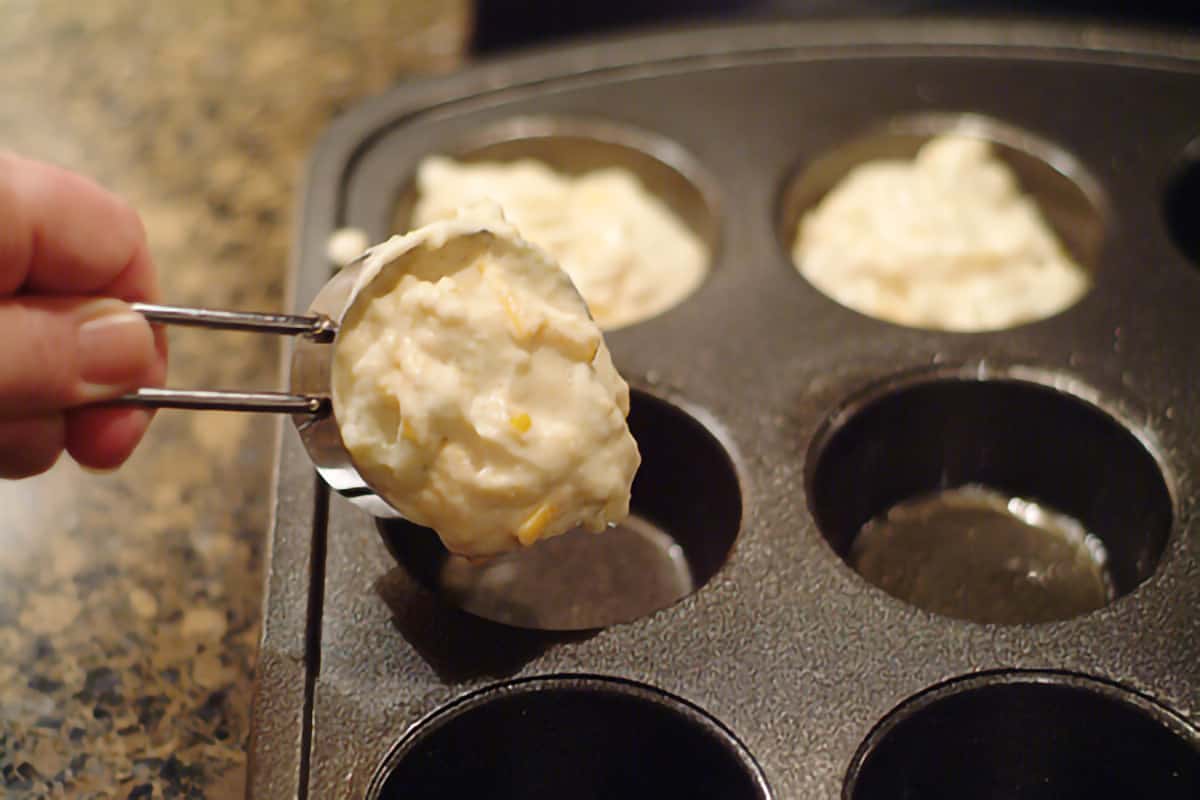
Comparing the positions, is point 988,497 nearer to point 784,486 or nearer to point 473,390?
point 784,486

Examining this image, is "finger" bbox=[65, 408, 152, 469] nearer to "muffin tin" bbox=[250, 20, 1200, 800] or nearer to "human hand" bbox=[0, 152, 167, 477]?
"human hand" bbox=[0, 152, 167, 477]

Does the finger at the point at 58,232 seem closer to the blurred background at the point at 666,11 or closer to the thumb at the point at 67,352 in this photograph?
the thumb at the point at 67,352

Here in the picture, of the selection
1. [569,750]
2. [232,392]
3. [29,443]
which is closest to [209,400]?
[232,392]

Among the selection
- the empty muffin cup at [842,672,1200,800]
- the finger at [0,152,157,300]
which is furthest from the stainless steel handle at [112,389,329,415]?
the empty muffin cup at [842,672,1200,800]

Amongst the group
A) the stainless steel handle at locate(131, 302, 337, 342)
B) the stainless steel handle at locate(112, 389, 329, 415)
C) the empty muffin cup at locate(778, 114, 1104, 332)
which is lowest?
the empty muffin cup at locate(778, 114, 1104, 332)

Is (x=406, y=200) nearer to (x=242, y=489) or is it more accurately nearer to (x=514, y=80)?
(x=514, y=80)

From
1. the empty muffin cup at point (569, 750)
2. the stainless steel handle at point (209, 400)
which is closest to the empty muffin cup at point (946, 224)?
the empty muffin cup at point (569, 750)
